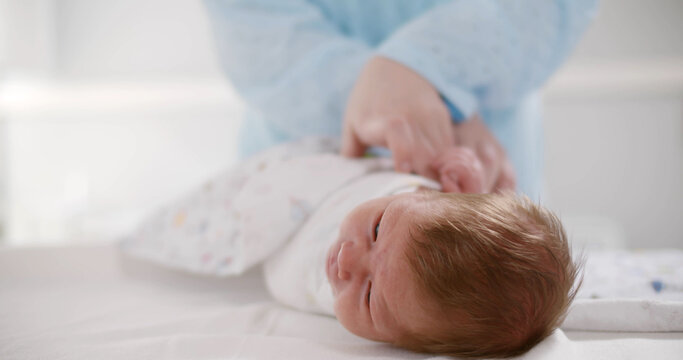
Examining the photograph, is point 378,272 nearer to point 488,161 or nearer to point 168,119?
point 488,161

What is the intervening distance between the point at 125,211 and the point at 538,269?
2.31m

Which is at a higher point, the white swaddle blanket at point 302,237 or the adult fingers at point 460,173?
Answer: the adult fingers at point 460,173

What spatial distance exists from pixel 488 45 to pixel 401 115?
22 cm

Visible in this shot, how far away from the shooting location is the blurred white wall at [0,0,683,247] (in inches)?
84.4

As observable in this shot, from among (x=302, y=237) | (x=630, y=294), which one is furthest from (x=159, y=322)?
(x=630, y=294)

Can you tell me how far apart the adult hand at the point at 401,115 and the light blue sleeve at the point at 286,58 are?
0.18m

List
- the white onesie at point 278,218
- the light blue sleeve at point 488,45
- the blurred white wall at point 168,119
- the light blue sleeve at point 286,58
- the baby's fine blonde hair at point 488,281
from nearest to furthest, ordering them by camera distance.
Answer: the baby's fine blonde hair at point 488,281, the white onesie at point 278,218, the light blue sleeve at point 488,45, the light blue sleeve at point 286,58, the blurred white wall at point 168,119

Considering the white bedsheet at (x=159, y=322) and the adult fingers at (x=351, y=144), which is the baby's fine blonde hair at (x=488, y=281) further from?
the adult fingers at (x=351, y=144)

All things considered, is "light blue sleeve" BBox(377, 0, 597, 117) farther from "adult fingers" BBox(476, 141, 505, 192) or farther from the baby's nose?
the baby's nose

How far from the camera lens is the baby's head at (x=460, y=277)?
475 mm

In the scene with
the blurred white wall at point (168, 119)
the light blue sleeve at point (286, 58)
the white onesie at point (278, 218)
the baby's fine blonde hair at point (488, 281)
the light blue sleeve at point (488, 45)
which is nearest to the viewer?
the baby's fine blonde hair at point (488, 281)

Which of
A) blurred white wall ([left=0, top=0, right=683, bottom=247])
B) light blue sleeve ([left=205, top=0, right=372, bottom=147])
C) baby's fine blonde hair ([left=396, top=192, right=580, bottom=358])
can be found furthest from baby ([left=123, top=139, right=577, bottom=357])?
blurred white wall ([left=0, top=0, right=683, bottom=247])

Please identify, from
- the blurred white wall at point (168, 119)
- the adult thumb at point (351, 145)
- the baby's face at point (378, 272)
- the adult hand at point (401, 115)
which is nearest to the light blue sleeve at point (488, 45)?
the adult hand at point (401, 115)

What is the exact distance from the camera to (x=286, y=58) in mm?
1004
